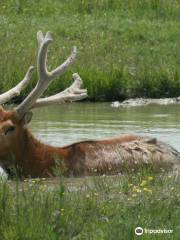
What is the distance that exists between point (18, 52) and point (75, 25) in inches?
165

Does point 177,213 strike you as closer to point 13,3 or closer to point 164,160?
point 164,160

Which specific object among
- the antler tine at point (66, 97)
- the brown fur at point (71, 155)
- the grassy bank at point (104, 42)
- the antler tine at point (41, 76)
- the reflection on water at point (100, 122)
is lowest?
the grassy bank at point (104, 42)

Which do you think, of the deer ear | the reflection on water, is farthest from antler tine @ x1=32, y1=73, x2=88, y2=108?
the reflection on water

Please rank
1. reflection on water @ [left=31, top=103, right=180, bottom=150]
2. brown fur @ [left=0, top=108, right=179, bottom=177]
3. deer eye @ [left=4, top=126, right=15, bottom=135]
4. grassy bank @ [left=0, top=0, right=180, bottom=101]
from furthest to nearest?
grassy bank @ [left=0, top=0, right=180, bottom=101] → reflection on water @ [left=31, top=103, right=180, bottom=150] → brown fur @ [left=0, top=108, right=179, bottom=177] → deer eye @ [left=4, top=126, right=15, bottom=135]

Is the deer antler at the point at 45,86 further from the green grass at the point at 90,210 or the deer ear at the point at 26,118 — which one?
the green grass at the point at 90,210

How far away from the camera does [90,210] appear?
8906 millimetres

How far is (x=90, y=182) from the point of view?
434 inches

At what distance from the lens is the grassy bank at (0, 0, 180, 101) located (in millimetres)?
20234

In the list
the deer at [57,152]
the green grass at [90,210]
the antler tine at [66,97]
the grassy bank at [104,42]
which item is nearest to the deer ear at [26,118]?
the deer at [57,152]

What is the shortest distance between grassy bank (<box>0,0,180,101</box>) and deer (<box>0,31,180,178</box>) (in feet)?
25.3

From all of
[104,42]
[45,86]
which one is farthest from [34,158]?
[104,42]

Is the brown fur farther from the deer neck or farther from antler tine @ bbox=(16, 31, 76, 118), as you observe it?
antler tine @ bbox=(16, 31, 76, 118)

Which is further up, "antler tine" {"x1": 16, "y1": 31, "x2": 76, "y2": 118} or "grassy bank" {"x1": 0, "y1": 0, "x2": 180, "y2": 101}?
"antler tine" {"x1": 16, "y1": 31, "x2": 76, "y2": 118}

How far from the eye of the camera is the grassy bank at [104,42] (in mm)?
20234
